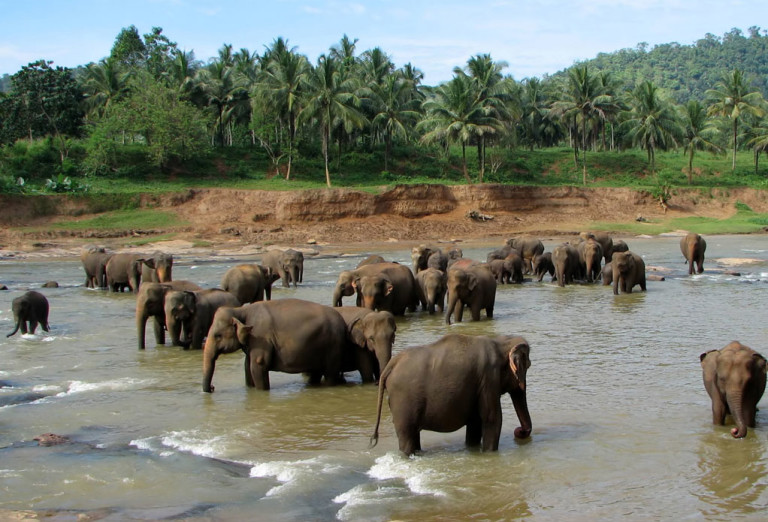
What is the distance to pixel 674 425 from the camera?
29.8 ft

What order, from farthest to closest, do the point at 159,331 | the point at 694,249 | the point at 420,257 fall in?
the point at 694,249 < the point at 420,257 < the point at 159,331

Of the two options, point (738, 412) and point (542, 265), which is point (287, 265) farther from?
point (738, 412)

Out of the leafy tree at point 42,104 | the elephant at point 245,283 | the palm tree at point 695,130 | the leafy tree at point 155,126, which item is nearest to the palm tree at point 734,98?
the palm tree at point 695,130

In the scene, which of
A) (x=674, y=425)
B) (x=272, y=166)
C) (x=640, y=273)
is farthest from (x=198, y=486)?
(x=272, y=166)

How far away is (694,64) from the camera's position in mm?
173125

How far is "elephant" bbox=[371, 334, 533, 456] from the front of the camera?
7.59 meters

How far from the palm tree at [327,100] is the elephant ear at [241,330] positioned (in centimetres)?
4148

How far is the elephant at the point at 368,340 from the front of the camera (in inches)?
402

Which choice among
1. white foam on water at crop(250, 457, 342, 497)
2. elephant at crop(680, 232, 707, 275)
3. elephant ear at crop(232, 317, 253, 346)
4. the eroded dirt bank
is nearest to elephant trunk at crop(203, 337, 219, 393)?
elephant ear at crop(232, 317, 253, 346)

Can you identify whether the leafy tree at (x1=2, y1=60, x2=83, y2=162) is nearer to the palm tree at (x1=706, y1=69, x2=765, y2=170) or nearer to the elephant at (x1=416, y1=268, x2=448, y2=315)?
the elephant at (x1=416, y1=268, x2=448, y2=315)

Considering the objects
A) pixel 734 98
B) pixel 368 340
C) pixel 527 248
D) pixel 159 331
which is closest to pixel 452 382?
pixel 368 340

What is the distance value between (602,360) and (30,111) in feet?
179

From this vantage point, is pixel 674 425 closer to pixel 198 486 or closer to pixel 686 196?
pixel 198 486

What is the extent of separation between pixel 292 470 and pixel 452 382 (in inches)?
67.3
